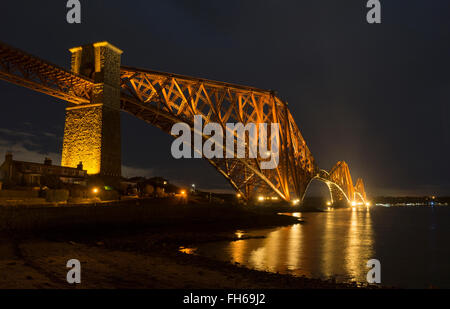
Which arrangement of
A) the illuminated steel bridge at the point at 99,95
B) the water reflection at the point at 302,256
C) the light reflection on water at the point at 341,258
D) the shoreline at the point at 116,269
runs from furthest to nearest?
Result: the illuminated steel bridge at the point at 99,95 < the water reflection at the point at 302,256 < the light reflection on water at the point at 341,258 < the shoreline at the point at 116,269

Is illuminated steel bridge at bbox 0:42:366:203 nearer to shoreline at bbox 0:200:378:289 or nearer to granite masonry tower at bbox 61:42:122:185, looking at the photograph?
granite masonry tower at bbox 61:42:122:185

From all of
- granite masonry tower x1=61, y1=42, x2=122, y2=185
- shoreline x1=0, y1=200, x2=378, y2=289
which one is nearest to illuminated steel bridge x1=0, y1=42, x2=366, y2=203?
granite masonry tower x1=61, y1=42, x2=122, y2=185

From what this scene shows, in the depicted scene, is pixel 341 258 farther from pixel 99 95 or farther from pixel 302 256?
pixel 99 95

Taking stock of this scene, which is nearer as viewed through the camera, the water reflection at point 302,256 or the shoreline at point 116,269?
the shoreline at point 116,269

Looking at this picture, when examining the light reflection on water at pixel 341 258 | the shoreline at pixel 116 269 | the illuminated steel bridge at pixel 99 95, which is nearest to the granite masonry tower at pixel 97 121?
the illuminated steel bridge at pixel 99 95

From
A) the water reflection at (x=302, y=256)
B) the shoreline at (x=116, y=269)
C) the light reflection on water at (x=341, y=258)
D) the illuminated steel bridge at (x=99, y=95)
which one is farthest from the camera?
the illuminated steel bridge at (x=99, y=95)

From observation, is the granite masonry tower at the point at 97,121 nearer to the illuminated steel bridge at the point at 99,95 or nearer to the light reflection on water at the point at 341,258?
the illuminated steel bridge at the point at 99,95

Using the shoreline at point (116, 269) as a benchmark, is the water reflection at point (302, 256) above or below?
below

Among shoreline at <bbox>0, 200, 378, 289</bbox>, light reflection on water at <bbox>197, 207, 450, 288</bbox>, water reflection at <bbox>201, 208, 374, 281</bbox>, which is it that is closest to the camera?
shoreline at <bbox>0, 200, 378, 289</bbox>

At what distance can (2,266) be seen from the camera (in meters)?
8.58

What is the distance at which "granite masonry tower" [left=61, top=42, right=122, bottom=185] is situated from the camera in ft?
81.4

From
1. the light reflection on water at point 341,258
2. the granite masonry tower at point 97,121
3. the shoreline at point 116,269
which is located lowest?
the light reflection on water at point 341,258

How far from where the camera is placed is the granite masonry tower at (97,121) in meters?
24.8
